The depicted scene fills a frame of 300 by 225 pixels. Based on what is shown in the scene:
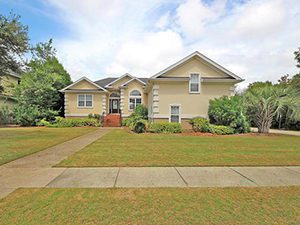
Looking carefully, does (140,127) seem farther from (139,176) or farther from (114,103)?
(114,103)

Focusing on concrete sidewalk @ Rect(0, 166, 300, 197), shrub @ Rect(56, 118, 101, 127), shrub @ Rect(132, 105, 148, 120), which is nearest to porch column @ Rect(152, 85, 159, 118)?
shrub @ Rect(132, 105, 148, 120)

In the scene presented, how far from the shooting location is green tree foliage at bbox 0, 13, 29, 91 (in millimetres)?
12883

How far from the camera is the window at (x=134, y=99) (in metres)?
23.8

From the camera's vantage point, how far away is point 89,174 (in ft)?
17.0

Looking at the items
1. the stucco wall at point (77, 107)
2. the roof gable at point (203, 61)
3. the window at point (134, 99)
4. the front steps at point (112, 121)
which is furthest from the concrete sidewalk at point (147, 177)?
the stucco wall at point (77, 107)

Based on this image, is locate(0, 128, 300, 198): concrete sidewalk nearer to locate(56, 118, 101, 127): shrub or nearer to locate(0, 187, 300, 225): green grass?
locate(0, 187, 300, 225): green grass

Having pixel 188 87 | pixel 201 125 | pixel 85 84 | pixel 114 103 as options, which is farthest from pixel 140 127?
pixel 85 84

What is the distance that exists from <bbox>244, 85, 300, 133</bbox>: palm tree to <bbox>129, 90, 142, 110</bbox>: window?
12185 mm

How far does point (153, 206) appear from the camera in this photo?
341 cm

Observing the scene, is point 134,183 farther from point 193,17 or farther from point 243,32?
point 243,32

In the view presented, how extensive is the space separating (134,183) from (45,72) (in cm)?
2442

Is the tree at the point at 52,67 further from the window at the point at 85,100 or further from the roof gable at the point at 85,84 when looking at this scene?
the window at the point at 85,100

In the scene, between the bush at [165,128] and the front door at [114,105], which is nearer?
the bush at [165,128]

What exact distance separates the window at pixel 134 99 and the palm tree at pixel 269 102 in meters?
12.2
